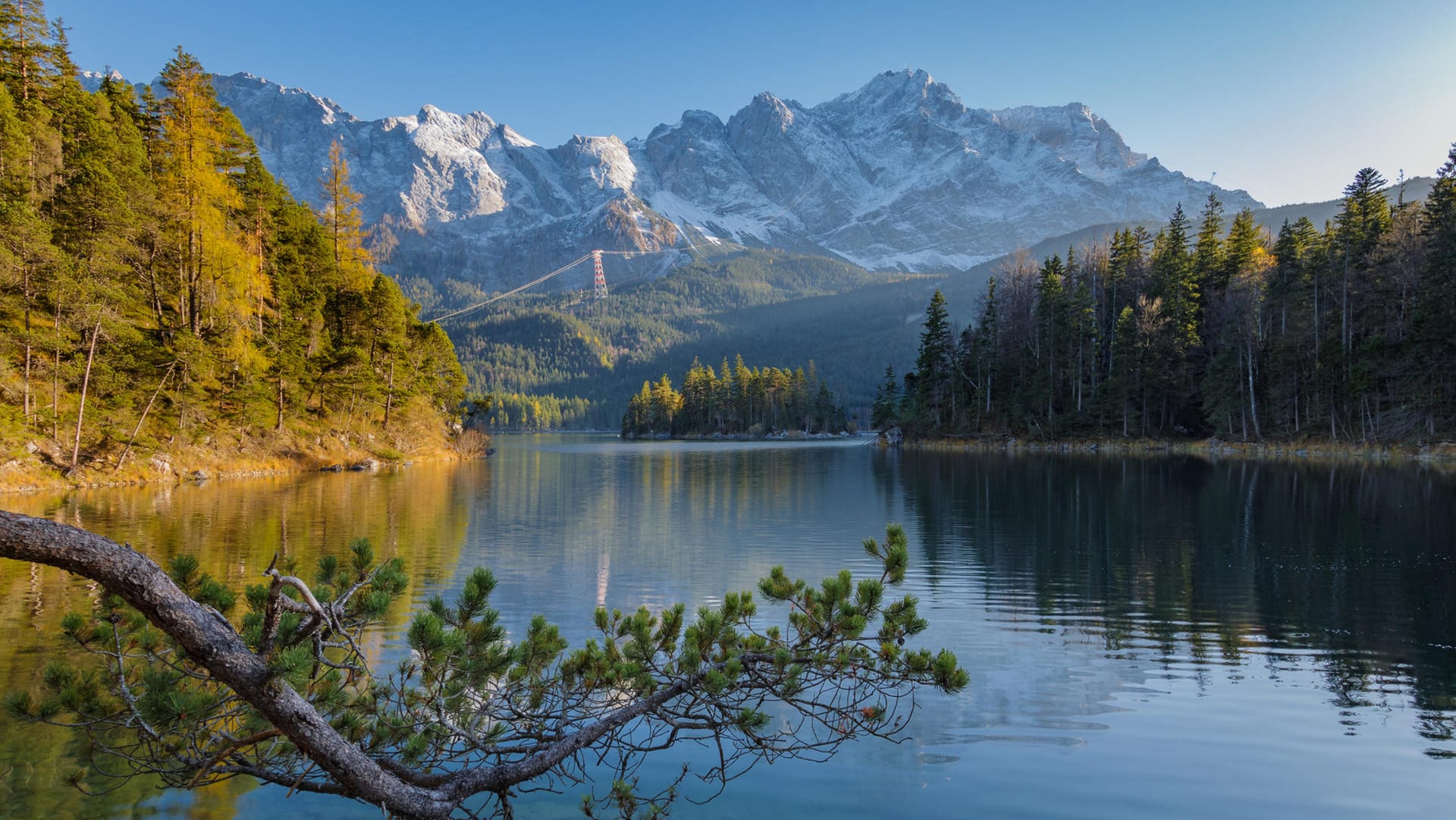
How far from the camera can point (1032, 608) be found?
11906 mm

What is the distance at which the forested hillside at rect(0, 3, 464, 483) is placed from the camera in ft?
80.7

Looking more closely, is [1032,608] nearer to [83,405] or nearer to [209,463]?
[83,405]

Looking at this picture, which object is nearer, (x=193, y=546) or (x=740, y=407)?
(x=193, y=546)

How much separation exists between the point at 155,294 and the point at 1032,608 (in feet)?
119

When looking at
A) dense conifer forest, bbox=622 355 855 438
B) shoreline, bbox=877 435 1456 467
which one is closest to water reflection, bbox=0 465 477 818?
shoreline, bbox=877 435 1456 467

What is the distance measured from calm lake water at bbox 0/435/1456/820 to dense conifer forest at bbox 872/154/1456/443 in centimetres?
1749

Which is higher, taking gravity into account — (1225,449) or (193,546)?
(1225,449)

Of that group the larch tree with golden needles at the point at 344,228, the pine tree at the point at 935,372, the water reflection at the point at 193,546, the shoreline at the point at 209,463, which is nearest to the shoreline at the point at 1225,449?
the pine tree at the point at 935,372

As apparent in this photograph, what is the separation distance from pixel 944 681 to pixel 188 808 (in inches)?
240

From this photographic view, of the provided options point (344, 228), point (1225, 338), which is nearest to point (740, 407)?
point (1225, 338)

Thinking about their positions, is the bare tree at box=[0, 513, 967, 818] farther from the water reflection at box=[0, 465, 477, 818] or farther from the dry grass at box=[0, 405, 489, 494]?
the dry grass at box=[0, 405, 489, 494]

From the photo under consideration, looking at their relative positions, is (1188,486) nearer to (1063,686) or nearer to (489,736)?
(1063,686)

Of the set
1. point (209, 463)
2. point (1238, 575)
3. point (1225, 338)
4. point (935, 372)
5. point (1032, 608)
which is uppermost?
point (1225, 338)

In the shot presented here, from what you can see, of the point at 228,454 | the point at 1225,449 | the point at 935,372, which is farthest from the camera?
the point at 935,372
